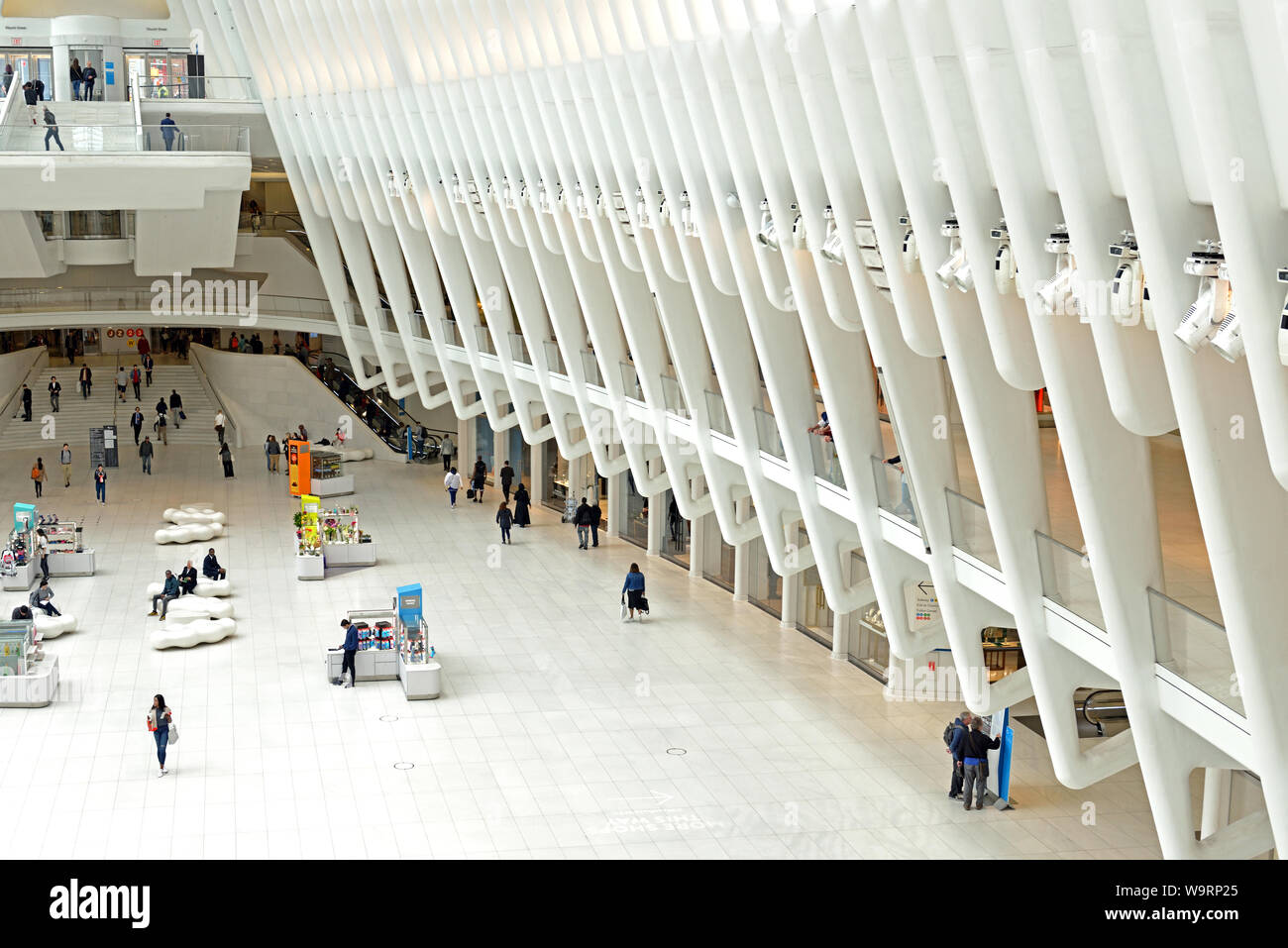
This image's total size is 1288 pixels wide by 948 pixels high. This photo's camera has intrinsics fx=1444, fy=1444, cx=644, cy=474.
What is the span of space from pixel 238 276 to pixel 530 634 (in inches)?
1043

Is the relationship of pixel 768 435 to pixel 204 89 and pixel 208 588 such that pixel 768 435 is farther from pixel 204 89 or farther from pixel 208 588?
pixel 204 89

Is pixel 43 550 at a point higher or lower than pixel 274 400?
lower

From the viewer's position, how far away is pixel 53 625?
21.6 metres

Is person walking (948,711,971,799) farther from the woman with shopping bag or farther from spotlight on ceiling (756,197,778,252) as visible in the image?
the woman with shopping bag

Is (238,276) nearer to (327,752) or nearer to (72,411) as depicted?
(72,411)

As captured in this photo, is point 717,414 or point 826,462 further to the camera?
point 717,414

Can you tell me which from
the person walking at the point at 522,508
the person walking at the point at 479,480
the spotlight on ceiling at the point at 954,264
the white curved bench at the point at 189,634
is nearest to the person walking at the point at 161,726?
the white curved bench at the point at 189,634

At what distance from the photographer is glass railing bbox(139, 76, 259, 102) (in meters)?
33.2

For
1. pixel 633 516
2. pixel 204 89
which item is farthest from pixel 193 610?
pixel 204 89

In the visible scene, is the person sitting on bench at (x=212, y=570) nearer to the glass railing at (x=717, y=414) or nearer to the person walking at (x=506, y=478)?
the person walking at (x=506, y=478)

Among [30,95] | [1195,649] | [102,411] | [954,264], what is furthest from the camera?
[102,411]

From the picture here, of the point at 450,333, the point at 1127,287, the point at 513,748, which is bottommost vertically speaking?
the point at 513,748

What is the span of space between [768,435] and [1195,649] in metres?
8.56

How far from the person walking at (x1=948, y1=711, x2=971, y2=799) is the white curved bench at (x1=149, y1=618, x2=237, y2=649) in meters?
11.5
